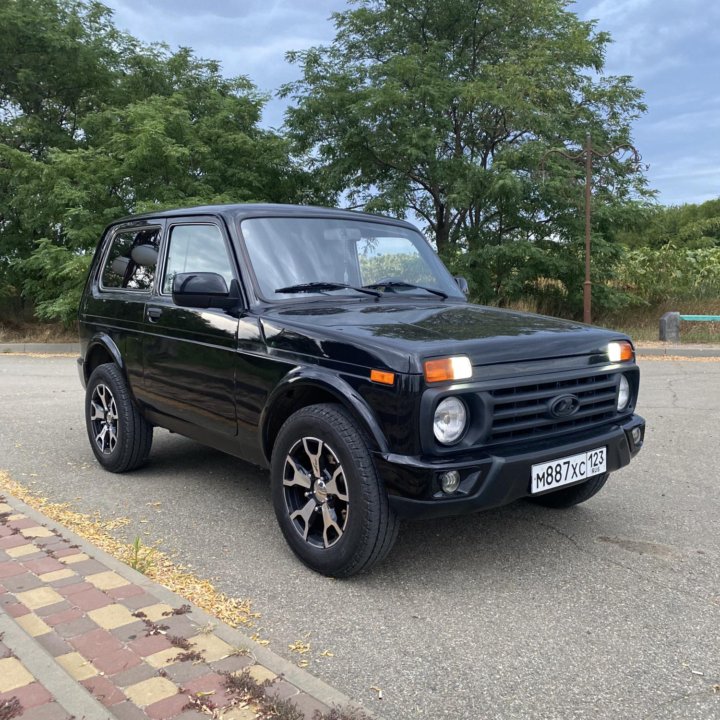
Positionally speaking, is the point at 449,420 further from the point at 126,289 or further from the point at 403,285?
the point at 126,289

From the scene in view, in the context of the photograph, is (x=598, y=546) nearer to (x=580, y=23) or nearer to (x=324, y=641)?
(x=324, y=641)

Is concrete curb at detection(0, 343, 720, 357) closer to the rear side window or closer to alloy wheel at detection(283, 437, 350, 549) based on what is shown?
the rear side window

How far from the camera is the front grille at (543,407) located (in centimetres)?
308

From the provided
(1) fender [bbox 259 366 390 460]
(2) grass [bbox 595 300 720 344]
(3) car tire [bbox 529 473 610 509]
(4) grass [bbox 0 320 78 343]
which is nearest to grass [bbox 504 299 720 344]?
(2) grass [bbox 595 300 720 344]

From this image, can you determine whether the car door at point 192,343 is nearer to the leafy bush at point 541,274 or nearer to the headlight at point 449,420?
the headlight at point 449,420

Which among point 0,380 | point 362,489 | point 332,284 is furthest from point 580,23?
point 362,489

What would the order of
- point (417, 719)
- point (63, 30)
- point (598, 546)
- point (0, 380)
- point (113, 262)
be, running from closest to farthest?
point (417, 719)
point (598, 546)
point (113, 262)
point (0, 380)
point (63, 30)

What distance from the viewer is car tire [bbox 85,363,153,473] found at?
491cm

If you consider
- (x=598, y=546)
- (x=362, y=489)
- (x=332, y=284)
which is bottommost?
(x=598, y=546)

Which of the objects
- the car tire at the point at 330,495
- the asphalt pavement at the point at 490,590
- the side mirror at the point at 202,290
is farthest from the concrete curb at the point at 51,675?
the side mirror at the point at 202,290

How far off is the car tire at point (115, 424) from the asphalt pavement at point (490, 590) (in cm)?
14

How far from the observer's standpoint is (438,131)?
1905 cm

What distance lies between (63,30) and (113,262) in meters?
19.4

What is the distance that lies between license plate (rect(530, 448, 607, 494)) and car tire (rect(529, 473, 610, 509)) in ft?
2.06
